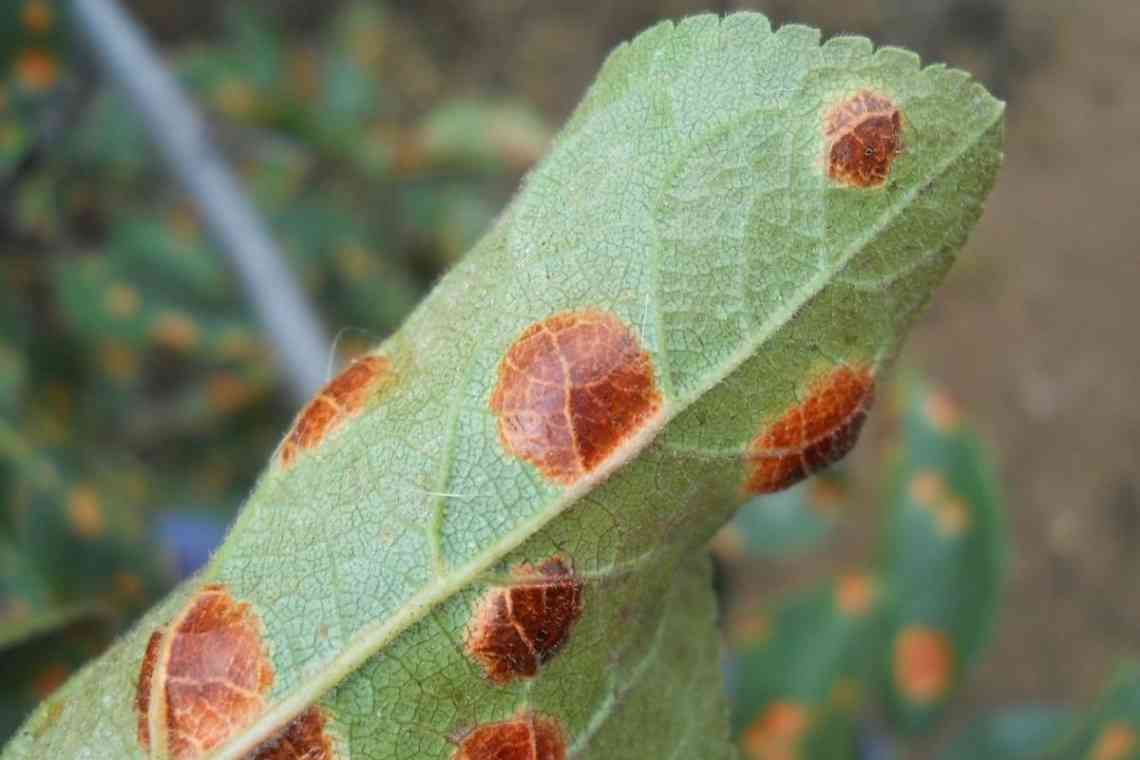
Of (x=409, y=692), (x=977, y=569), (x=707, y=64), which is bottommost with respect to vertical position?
(x=977, y=569)

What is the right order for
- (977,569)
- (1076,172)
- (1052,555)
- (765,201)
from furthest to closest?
(1076,172)
(1052,555)
(977,569)
(765,201)

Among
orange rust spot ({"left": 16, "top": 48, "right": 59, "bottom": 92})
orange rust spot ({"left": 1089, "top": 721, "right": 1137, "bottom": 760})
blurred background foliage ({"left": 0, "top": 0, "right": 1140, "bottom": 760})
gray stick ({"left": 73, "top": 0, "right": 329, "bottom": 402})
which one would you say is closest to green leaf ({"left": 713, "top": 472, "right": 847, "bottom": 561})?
blurred background foliage ({"left": 0, "top": 0, "right": 1140, "bottom": 760})

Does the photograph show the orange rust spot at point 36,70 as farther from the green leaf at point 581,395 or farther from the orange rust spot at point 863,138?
the orange rust spot at point 863,138

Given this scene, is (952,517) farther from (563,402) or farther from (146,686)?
(146,686)

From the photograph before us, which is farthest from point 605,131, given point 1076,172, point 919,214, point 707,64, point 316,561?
point 1076,172

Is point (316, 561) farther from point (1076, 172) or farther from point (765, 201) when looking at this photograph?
point (1076, 172)

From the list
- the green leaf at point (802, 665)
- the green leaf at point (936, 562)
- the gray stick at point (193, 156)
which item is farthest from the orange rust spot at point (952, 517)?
the gray stick at point (193, 156)
